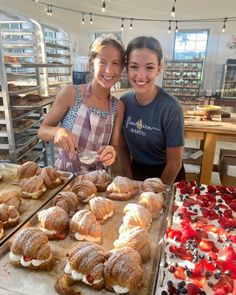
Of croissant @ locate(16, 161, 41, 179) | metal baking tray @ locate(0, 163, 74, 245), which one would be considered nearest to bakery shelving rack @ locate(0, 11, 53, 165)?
metal baking tray @ locate(0, 163, 74, 245)

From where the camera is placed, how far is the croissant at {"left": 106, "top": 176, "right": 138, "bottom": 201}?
1194 millimetres

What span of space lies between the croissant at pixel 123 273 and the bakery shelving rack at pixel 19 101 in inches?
70.6

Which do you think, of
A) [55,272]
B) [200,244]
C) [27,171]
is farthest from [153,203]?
[27,171]

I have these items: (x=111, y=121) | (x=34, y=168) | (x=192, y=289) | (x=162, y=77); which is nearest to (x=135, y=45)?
(x=111, y=121)

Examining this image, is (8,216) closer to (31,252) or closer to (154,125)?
(31,252)

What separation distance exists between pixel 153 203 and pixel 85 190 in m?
0.31

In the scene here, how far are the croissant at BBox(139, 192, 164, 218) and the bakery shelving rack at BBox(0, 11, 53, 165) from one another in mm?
1567

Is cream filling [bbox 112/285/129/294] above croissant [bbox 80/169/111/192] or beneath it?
beneath

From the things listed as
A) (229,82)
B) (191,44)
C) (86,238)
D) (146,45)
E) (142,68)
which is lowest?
(86,238)

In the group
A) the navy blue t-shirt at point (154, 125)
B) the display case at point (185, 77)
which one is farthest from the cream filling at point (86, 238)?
the display case at point (185, 77)

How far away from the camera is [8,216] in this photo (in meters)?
0.99

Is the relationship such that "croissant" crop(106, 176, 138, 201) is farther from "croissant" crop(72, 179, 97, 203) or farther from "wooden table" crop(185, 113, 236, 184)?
"wooden table" crop(185, 113, 236, 184)

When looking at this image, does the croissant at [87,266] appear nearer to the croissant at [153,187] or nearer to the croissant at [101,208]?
the croissant at [101,208]

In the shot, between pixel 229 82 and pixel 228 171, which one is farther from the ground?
pixel 229 82
